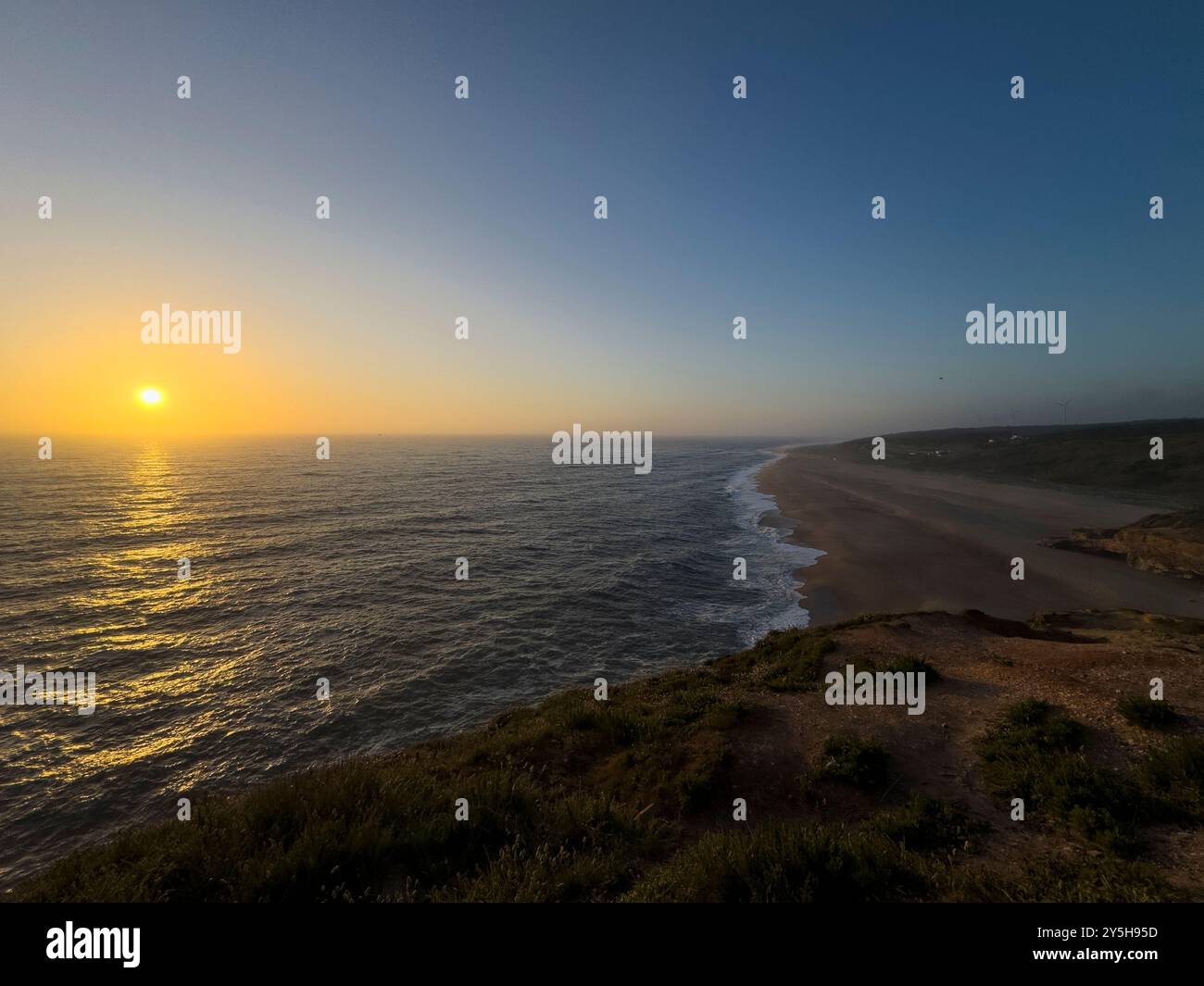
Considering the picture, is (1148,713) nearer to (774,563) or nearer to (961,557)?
(774,563)

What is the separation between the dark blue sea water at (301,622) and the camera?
43.6ft

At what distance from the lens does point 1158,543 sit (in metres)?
29.3

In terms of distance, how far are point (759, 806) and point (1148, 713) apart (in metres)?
8.37

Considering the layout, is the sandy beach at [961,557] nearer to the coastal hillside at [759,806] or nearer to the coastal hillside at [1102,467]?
the coastal hillside at [1102,467]

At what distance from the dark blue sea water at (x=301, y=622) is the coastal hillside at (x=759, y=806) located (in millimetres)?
2480

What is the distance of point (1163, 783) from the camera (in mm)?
7539

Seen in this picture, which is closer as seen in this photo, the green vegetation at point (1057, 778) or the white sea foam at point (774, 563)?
the green vegetation at point (1057, 778)

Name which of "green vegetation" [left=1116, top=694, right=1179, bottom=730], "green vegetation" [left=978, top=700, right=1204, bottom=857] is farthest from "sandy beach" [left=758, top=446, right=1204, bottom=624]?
"green vegetation" [left=978, top=700, right=1204, bottom=857]

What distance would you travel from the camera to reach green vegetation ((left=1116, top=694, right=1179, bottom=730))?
940cm

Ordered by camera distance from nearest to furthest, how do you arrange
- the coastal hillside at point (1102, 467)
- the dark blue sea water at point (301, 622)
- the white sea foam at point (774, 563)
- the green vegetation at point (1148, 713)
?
the green vegetation at point (1148, 713) < the dark blue sea water at point (301, 622) < the white sea foam at point (774, 563) < the coastal hillside at point (1102, 467)

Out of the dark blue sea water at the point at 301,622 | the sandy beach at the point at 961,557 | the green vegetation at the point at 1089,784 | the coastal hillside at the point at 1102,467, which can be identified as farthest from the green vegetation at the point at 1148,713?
the coastal hillside at the point at 1102,467

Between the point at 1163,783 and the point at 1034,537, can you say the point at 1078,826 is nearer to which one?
the point at 1163,783
